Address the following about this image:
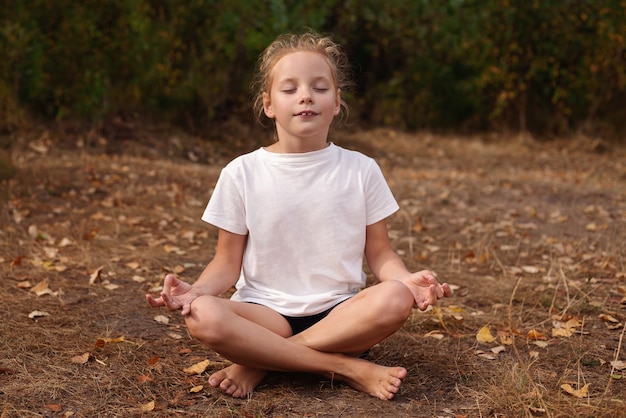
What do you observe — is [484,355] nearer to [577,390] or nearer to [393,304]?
[577,390]

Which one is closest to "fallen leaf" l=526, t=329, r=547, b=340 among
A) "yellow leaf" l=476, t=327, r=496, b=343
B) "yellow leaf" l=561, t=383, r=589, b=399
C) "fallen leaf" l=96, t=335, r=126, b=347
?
"yellow leaf" l=476, t=327, r=496, b=343

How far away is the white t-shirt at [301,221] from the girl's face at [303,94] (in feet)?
0.41

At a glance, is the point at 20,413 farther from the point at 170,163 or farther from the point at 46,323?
the point at 170,163

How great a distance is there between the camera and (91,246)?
449cm

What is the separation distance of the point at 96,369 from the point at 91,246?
1.91 meters

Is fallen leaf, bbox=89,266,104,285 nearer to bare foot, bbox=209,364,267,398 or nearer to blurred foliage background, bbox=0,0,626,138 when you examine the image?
bare foot, bbox=209,364,267,398

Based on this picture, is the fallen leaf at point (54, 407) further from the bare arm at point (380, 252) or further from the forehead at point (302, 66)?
the forehead at point (302, 66)

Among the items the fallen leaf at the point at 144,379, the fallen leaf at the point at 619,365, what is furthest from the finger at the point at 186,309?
the fallen leaf at the point at 619,365

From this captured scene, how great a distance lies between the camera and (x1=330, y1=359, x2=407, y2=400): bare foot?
8.03 ft

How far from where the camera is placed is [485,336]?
10.1 ft

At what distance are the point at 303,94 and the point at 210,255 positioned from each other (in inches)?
83.3

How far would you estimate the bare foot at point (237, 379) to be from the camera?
2490 millimetres

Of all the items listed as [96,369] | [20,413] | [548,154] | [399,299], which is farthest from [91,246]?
[548,154]

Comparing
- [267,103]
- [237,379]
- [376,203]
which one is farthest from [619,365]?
[267,103]
